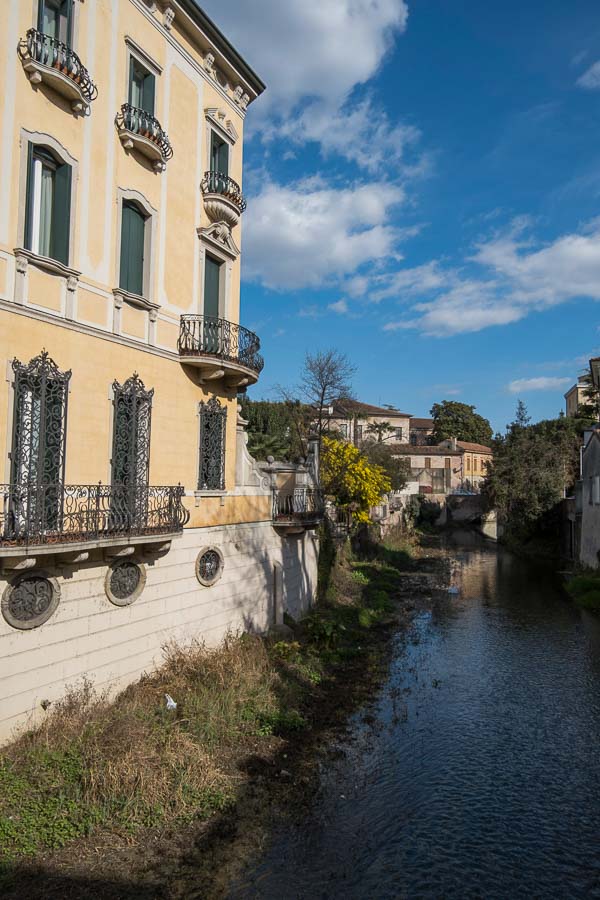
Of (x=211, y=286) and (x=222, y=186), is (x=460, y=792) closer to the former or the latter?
(x=211, y=286)

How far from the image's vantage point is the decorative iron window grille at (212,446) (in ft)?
46.2

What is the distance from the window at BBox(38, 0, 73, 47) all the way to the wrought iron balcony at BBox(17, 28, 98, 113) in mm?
461

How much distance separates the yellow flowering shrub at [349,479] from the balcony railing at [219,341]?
12.5 m

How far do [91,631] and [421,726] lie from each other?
25.3 feet

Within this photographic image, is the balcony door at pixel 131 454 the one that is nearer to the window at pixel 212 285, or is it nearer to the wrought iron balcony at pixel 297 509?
the window at pixel 212 285

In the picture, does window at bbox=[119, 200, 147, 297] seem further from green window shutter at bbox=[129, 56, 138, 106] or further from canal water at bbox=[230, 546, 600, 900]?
canal water at bbox=[230, 546, 600, 900]

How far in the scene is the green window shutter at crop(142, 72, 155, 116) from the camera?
1251cm

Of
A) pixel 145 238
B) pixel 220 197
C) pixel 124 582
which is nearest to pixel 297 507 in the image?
pixel 124 582

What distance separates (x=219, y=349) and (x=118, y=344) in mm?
3067

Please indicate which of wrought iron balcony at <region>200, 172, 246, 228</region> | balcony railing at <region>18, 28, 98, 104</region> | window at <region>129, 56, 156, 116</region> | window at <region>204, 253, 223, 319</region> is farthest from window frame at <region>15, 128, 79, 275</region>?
window at <region>204, 253, 223, 319</region>

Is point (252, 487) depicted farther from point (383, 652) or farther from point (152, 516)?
point (383, 652)

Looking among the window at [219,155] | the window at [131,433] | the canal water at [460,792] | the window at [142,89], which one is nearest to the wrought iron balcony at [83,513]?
the window at [131,433]

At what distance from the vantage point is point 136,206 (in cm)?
1220

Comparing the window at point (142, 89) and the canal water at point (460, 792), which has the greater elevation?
the window at point (142, 89)
